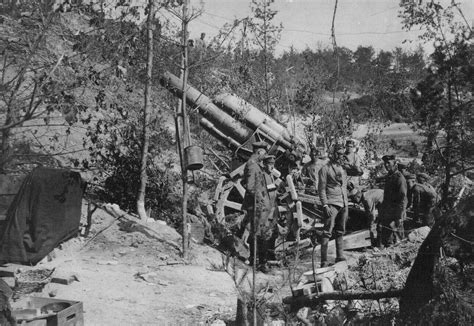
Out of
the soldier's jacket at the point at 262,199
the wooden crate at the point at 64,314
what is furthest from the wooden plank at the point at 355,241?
the wooden crate at the point at 64,314

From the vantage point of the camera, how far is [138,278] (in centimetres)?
747

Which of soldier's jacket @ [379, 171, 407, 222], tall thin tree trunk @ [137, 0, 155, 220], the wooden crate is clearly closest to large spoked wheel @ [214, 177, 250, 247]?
tall thin tree trunk @ [137, 0, 155, 220]

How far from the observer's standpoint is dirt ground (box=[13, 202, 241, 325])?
6305 millimetres

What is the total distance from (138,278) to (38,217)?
1812mm

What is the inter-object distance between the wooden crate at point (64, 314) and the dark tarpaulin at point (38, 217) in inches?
96.1

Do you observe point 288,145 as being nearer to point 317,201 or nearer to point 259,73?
point 317,201

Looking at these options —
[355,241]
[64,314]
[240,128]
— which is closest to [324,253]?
[355,241]

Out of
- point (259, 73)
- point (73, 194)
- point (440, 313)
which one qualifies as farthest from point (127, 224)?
point (259, 73)

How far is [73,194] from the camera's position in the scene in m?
8.32

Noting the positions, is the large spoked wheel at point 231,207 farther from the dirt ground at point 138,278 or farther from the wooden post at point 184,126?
the wooden post at point 184,126

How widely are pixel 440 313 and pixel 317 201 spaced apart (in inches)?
250

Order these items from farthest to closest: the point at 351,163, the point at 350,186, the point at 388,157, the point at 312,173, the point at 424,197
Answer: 1. the point at 312,173
2. the point at 350,186
3. the point at 351,163
4. the point at 424,197
5. the point at 388,157

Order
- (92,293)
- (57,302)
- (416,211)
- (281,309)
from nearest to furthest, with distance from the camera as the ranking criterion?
(57,302) < (281,309) < (92,293) < (416,211)

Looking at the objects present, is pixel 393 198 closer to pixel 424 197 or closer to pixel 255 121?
pixel 424 197
